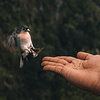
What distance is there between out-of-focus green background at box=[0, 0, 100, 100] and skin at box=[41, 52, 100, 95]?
123 inches

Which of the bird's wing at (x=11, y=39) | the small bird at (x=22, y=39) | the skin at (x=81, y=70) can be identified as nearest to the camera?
the skin at (x=81, y=70)

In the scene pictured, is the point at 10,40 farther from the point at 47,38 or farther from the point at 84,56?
the point at 47,38

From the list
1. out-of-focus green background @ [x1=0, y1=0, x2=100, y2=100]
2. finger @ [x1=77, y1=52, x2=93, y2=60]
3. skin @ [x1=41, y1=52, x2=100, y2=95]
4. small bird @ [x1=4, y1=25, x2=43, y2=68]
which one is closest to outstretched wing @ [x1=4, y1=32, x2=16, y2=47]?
small bird @ [x1=4, y1=25, x2=43, y2=68]

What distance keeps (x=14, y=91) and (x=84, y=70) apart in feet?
16.1

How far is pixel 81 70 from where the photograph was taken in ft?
6.88

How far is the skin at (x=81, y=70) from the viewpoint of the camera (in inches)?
76.0

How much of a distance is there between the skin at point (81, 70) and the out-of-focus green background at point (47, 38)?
3.13 m

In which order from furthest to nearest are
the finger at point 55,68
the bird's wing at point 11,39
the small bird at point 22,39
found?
the bird's wing at point 11,39
the small bird at point 22,39
the finger at point 55,68

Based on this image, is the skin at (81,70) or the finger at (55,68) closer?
the skin at (81,70)

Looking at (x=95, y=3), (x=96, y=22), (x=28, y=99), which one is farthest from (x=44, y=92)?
(x=95, y=3)

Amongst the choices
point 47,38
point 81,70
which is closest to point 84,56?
point 81,70

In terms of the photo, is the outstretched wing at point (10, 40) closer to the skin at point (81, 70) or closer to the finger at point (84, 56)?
the skin at point (81, 70)

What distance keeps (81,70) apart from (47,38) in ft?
14.0

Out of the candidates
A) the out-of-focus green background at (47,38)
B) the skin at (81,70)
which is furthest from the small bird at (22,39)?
the out-of-focus green background at (47,38)
